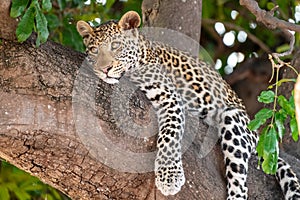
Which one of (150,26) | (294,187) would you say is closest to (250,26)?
(150,26)

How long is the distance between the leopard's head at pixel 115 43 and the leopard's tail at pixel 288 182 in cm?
119

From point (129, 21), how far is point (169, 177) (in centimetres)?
121

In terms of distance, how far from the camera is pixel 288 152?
5766 mm

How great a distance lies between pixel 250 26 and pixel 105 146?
421 centimetres

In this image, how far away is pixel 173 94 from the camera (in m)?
5.09

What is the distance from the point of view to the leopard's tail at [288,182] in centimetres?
500

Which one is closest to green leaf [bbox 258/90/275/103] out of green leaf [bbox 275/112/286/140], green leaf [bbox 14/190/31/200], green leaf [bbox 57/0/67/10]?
green leaf [bbox 275/112/286/140]

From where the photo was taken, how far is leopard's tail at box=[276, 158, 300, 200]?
500 centimetres

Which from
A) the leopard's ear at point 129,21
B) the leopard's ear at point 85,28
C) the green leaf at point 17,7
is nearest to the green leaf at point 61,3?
the leopard's ear at point 85,28

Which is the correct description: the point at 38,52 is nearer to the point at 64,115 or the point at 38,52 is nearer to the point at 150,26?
the point at 64,115

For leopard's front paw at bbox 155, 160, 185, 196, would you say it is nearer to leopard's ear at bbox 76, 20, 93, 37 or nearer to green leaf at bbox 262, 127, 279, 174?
green leaf at bbox 262, 127, 279, 174

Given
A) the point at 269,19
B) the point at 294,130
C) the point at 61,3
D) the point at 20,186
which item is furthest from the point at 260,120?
the point at 20,186

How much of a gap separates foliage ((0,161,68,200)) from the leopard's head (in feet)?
4.73

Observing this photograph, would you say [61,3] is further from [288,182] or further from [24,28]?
[288,182]
